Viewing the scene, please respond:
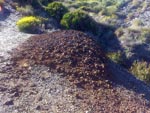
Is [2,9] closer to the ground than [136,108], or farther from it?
farther from it

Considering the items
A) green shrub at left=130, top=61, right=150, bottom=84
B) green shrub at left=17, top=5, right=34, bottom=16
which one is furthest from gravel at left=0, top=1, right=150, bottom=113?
green shrub at left=17, top=5, right=34, bottom=16

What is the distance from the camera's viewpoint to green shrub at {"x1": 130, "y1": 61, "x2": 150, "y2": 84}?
1627 centimetres

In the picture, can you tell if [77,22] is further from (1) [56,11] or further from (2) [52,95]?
(2) [52,95]

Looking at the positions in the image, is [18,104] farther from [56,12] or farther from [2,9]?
[56,12]

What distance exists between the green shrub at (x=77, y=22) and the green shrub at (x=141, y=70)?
3631mm

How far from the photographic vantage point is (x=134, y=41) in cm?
2095

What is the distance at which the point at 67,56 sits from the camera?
13781 mm

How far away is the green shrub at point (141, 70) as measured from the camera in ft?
53.4

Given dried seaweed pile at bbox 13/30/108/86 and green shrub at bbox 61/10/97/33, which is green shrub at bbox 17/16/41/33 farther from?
green shrub at bbox 61/10/97/33

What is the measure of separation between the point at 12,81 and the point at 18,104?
1.25 metres

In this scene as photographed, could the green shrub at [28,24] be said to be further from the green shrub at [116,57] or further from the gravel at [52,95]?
the gravel at [52,95]

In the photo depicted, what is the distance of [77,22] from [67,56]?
688 centimetres

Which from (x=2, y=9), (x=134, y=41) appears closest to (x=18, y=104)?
(x=2, y=9)

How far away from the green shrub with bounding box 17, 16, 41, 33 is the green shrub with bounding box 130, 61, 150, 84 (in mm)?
4560
